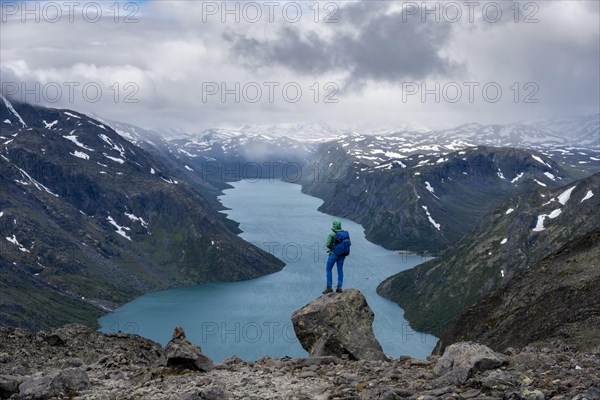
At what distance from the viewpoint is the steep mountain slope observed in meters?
48.8

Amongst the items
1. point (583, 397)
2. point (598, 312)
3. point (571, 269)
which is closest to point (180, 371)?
point (583, 397)

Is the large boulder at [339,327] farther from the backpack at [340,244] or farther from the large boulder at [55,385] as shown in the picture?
the large boulder at [55,385]

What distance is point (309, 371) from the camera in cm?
2708

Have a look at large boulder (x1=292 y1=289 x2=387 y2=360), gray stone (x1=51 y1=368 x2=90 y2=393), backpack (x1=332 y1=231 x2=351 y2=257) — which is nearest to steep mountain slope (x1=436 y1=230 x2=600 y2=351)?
large boulder (x1=292 y1=289 x2=387 y2=360)

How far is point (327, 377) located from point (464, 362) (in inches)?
231

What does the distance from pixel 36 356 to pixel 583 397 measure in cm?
3446

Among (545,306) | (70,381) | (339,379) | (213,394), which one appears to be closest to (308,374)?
(339,379)

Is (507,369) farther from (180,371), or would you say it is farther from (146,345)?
(146,345)

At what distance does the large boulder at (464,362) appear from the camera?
73.4 ft

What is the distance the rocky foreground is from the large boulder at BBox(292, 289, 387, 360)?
119mm

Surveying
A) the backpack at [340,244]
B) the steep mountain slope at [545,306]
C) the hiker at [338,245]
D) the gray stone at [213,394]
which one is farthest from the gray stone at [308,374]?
the steep mountain slope at [545,306]

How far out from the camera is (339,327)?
3697 centimetres

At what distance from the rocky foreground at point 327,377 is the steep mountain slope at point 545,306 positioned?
14.4 meters

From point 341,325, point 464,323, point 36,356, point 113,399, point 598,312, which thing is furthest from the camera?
point 464,323
